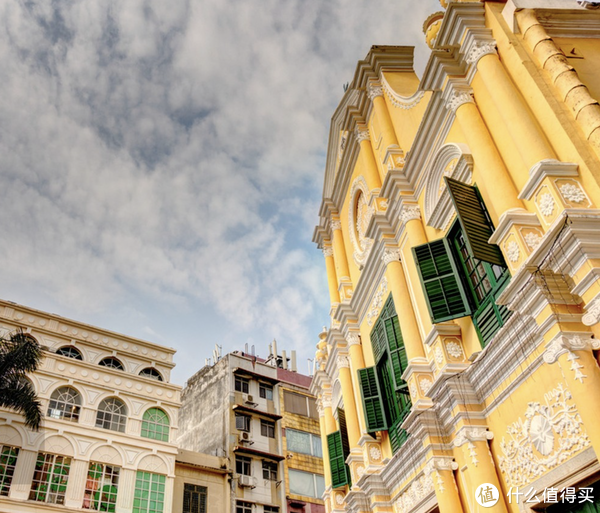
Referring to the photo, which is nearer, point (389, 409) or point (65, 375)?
point (389, 409)

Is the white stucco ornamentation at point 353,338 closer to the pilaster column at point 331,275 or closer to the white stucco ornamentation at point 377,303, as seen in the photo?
the white stucco ornamentation at point 377,303

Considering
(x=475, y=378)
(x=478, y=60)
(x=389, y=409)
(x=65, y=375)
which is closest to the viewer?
(x=475, y=378)

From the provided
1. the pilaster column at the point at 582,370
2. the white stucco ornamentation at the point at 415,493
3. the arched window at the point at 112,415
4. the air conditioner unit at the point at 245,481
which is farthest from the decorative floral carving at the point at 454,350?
the air conditioner unit at the point at 245,481

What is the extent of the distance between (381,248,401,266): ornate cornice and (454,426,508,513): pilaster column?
4.32 metres

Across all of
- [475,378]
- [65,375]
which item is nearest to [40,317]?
[65,375]

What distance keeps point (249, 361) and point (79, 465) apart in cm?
1329

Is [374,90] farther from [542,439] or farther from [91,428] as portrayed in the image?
[91,428]

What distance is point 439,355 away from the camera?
8.89 meters

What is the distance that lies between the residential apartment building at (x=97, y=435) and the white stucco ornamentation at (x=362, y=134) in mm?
14209

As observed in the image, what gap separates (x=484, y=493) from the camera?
7359 millimetres

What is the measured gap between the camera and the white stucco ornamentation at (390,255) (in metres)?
11.5

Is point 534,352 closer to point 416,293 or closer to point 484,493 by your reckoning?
point 484,493

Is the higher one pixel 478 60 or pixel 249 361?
pixel 249 361

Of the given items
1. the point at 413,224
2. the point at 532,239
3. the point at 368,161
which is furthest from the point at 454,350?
the point at 368,161
